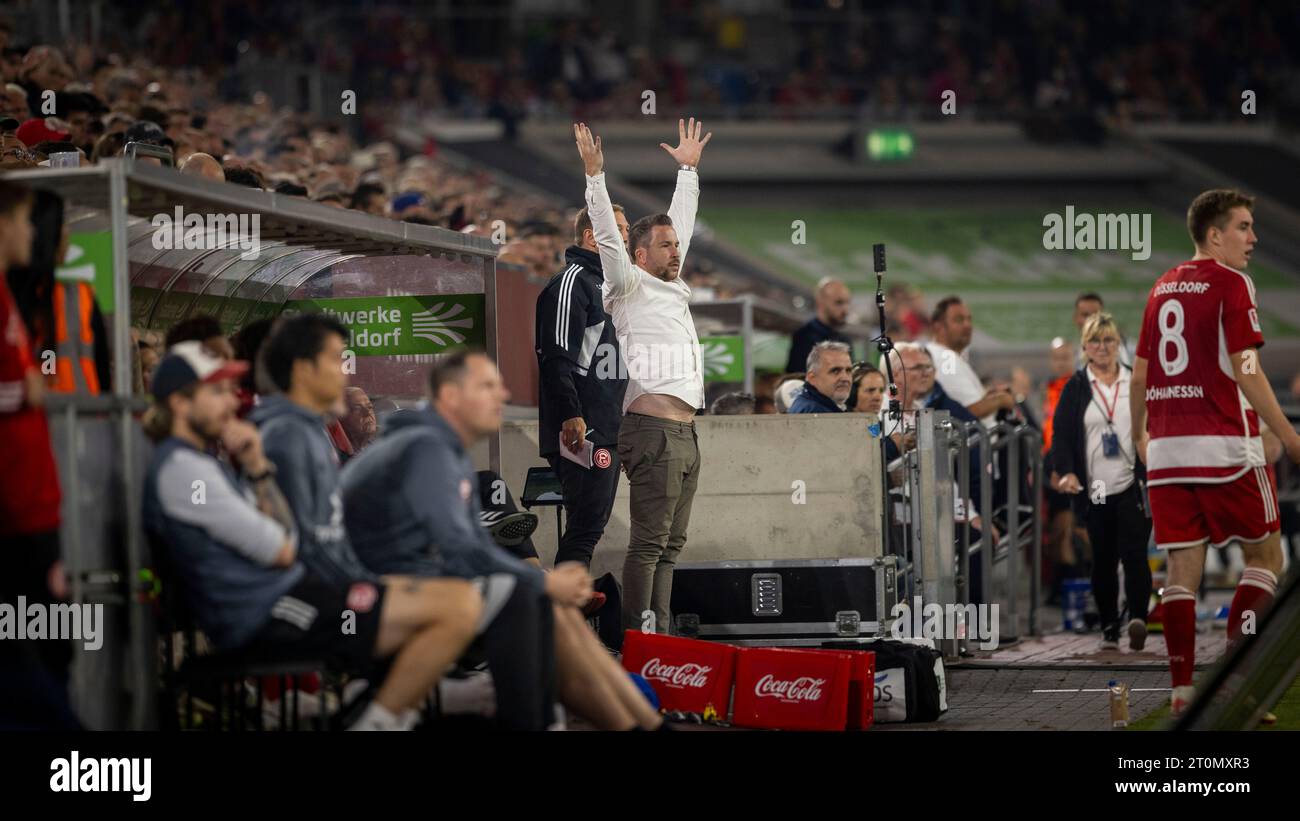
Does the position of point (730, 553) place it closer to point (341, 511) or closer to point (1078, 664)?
point (1078, 664)

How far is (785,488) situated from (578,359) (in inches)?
51.5

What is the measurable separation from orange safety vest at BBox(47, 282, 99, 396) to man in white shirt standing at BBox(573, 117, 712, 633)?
2834 millimetres

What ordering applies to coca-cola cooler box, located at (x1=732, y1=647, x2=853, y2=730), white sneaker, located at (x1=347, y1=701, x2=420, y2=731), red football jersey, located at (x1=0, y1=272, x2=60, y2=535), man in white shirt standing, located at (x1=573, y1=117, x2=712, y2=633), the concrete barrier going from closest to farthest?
1. red football jersey, located at (x1=0, y1=272, x2=60, y2=535)
2. white sneaker, located at (x1=347, y1=701, x2=420, y2=731)
3. coca-cola cooler box, located at (x1=732, y1=647, x2=853, y2=730)
4. man in white shirt standing, located at (x1=573, y1=117, x2=712, y2=633)
5. the concrete barrier

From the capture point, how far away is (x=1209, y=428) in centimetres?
679

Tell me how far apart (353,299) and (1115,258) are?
2527cm

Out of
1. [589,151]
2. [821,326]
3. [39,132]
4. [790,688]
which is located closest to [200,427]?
[589,151]

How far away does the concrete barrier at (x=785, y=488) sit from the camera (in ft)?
28.7

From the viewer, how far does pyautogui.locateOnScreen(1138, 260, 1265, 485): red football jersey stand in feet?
22.2

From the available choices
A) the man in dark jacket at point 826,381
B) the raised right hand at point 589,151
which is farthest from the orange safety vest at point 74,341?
the man in dark jacket at point 826,381

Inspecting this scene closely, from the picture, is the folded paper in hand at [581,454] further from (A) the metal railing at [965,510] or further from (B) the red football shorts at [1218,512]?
(B) the red football shorts at [1218,512]

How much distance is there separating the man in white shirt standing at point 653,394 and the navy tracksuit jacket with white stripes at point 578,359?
10 cm

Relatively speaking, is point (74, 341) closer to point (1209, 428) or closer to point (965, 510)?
point (1209, 428)

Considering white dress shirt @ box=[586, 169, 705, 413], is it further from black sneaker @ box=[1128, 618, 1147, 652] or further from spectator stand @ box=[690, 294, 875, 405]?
spectator stand @ box=[690, 294, 875, 405]

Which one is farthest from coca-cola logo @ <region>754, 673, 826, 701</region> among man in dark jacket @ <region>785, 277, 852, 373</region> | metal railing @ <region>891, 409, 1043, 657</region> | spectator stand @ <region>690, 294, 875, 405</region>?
spectator stand @ <region>690, 294, 875, 405</region>
